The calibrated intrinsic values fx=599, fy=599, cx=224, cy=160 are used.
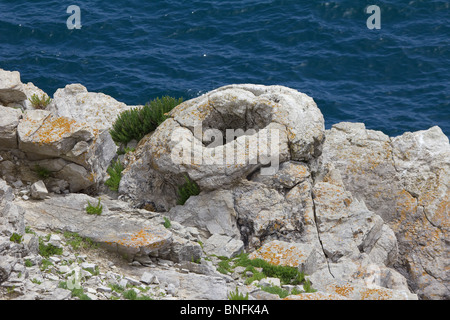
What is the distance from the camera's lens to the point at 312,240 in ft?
57.3

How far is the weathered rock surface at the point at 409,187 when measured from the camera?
19672 millimetres

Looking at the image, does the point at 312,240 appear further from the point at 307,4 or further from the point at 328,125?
the point at 307,4

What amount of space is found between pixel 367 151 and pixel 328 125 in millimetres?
10275

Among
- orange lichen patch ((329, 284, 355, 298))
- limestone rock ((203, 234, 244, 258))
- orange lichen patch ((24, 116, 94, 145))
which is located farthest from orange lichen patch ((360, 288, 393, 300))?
orange lichen patch ((24, 116, 94, 145))

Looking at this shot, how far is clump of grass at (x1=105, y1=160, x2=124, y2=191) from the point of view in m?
19.4

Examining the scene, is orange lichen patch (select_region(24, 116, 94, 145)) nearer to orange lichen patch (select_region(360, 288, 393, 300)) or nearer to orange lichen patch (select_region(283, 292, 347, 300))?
orange lichen patch (select_region(283, 292, 347, 300))

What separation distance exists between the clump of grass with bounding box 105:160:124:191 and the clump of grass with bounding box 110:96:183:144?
50.9 inches

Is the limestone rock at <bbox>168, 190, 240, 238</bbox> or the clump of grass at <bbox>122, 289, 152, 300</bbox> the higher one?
the clump of grass at <bbox>122, 289, 152, 300</bbox>

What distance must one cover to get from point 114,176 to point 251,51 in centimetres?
1926

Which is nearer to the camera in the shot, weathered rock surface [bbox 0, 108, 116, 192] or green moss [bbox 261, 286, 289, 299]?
green moss [bbox 261, 286, 289, 299]

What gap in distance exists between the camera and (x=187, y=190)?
18547mm
